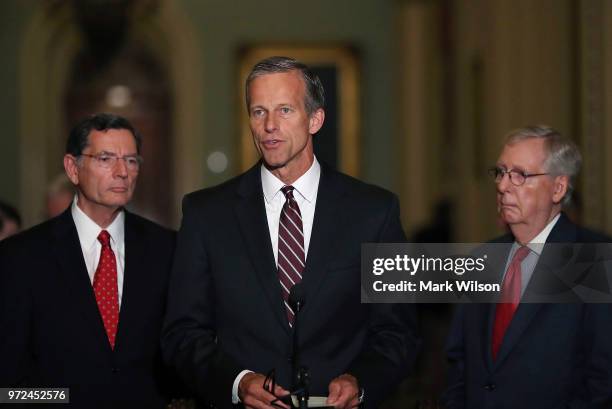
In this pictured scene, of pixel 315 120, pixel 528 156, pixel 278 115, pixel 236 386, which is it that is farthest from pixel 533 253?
pixel 236 386

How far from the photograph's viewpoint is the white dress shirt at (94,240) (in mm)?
3221

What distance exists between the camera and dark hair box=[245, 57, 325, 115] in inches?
105

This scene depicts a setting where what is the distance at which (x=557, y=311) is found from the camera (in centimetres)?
286

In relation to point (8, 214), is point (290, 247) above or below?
below

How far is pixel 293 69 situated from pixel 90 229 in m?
1.03

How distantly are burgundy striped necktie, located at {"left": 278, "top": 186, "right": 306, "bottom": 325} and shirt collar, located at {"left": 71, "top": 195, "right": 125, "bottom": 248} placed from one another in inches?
30.8

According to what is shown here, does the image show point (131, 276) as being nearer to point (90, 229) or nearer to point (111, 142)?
point (90, 229)

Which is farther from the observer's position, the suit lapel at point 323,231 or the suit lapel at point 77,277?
the suit lapel at point 77,277

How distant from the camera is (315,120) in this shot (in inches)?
109

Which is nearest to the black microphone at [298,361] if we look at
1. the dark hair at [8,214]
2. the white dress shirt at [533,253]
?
the white dress shirt at [533,253]

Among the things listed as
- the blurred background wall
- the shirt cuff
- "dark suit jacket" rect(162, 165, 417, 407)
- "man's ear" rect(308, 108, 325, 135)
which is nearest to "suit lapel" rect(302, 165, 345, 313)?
"dark suit jacket" rect(162, 165, 417, 407)

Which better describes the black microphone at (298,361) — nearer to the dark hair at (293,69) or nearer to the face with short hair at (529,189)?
the dark hair at (293,69)

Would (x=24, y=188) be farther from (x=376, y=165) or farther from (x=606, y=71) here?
(x=606, y=71)

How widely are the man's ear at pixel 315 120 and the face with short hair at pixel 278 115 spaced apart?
4 cm
